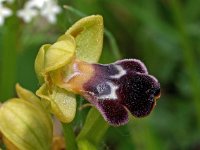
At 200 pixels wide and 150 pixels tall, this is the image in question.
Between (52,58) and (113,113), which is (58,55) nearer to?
(52,58)

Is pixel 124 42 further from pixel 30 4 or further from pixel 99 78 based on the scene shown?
pixel 99 78

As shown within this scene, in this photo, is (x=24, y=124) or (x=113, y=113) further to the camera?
(x=24, y=124)

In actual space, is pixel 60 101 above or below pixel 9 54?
above

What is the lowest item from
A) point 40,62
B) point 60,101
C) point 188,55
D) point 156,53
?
point 156,53

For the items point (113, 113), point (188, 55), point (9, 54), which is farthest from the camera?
point (188, 55)

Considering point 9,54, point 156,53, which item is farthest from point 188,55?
point 9,54

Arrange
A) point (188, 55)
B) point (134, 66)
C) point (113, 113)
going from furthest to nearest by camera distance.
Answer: point (188, 55) → point (134, 66) → point (113, 113)

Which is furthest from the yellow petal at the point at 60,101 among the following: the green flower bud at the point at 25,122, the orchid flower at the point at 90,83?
the green flower bud at the point at 25,122

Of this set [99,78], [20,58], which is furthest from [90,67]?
[20,58]
